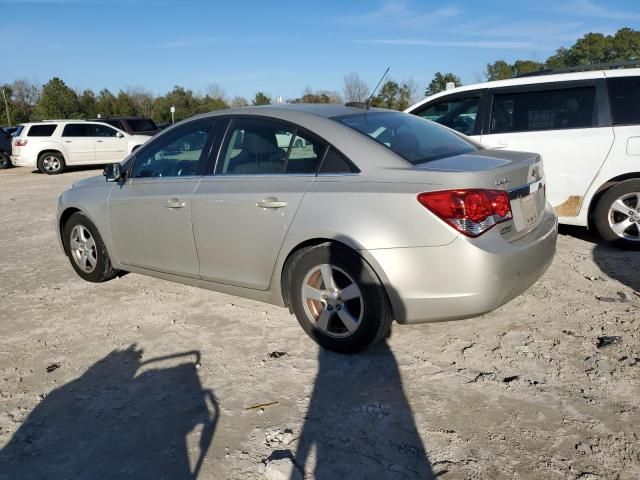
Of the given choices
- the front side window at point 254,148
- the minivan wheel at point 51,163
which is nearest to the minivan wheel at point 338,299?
the front side window at point 254,148

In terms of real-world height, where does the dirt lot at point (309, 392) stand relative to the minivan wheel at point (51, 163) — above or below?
below

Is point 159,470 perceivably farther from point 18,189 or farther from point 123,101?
point 123,101

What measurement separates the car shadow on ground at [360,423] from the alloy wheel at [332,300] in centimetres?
12

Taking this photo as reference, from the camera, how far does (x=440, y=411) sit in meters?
2.81

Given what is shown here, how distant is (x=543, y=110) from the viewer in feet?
18.9

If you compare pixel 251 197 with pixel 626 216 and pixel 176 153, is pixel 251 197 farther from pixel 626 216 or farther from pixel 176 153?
pixel 626 216

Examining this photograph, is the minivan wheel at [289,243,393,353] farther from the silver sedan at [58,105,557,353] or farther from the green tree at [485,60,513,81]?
the green tree at [485,60,513,81]

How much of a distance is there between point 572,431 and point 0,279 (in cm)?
535

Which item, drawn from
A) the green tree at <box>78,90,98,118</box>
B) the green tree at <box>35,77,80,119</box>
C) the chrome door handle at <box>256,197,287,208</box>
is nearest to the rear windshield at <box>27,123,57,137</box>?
the chrome door handle at <box>256,197,287,208</box>

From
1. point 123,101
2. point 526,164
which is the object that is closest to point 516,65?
point 123,101

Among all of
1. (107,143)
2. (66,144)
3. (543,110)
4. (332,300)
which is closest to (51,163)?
(66,144)

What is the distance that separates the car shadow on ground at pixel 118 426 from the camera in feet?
8.14

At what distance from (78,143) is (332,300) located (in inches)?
660

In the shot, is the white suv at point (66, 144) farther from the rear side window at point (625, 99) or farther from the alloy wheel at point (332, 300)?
the alloy wheel at point (332, 300)
